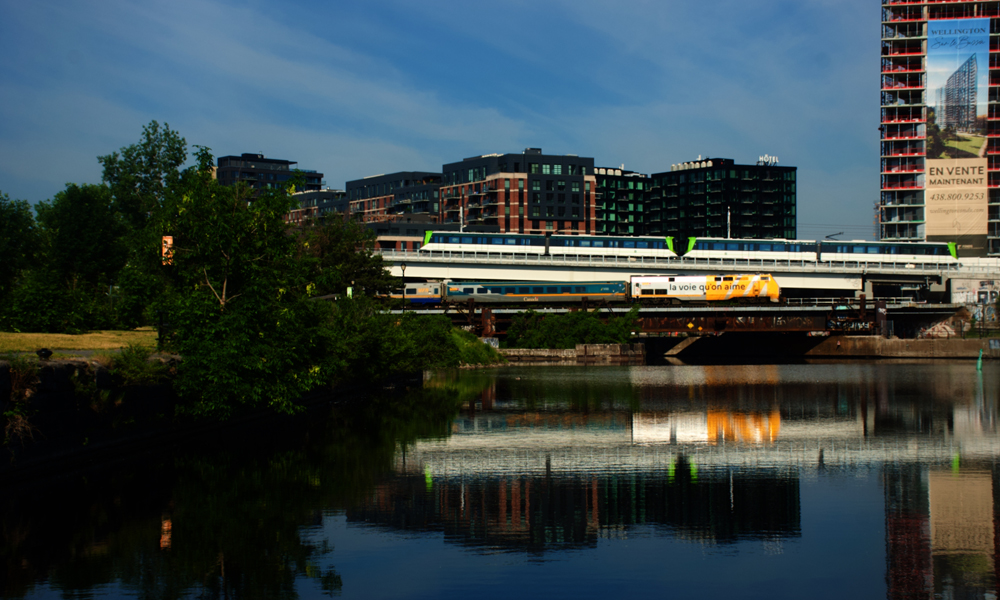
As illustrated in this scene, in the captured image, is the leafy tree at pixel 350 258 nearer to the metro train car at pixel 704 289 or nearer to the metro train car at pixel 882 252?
the metro train car at pixel 704 289

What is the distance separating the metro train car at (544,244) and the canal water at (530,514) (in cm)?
8517

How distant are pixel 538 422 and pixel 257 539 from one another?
Answer: 19.1 meters

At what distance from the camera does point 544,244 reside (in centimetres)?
12156

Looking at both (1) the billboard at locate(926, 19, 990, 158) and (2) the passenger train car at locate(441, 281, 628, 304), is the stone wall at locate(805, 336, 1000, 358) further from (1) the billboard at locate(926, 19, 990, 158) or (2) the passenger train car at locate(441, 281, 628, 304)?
(1) the billboard at locate(926, 19, 990, 158)

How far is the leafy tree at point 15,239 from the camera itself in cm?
7425

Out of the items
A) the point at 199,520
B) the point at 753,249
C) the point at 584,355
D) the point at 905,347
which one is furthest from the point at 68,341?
the point at 753,249

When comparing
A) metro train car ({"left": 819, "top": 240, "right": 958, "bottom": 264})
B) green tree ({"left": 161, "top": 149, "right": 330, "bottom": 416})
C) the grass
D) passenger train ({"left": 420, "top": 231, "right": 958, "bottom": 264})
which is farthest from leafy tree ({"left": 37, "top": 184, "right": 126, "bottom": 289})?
metro train car ({"left": 819, "top": 240, "right": 958, "bottom": 264})

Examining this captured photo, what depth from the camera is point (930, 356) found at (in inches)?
3974

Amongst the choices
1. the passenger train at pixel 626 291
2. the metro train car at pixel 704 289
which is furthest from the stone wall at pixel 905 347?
the passenger train at pixel 626 291

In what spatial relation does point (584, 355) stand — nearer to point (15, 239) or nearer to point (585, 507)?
point (15, 239)

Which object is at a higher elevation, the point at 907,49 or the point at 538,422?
the point at 907,49

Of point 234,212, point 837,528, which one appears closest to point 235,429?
point 234,212

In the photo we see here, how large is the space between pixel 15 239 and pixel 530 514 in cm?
8183

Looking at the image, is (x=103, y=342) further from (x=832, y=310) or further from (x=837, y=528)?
(x=832, y=310)
